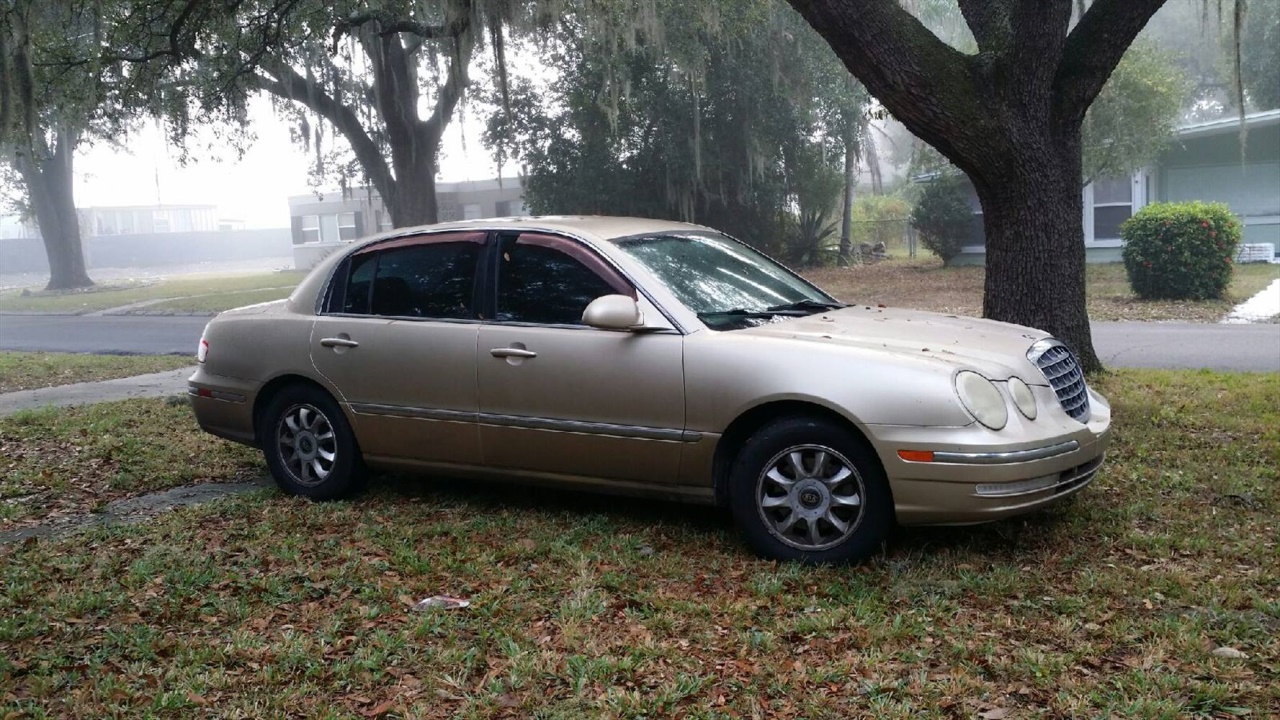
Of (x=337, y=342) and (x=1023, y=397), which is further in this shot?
(x=337, y=342)

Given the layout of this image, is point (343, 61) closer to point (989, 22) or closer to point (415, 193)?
point (415, 193)

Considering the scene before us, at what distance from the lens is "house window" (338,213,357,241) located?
1732 inches

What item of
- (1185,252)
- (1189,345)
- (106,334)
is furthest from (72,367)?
(1185,252)

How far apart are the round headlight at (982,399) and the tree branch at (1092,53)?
14.7ft

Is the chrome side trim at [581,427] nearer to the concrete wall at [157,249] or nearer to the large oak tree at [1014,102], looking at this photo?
the large oak tree at [1014,102]

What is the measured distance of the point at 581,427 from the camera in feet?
18.5

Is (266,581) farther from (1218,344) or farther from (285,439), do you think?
(1218,344)

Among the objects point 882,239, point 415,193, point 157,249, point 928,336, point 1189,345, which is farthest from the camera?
point 157,249

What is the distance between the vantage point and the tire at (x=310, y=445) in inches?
258

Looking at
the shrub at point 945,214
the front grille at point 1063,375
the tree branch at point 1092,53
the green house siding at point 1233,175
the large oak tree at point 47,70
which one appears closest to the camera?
the front grille at point 1063,375

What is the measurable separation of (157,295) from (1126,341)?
91.8 feet

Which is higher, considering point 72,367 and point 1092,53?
point 1092,53

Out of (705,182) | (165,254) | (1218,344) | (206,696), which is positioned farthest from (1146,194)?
(165,254)

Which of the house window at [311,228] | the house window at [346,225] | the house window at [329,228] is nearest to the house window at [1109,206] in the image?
the house window at [346,225]
